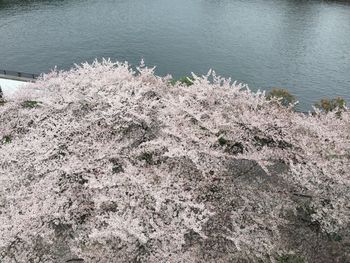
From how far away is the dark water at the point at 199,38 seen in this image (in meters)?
50.3

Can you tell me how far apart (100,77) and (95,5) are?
Answer: 2335 inches

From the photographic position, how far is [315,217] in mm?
13906

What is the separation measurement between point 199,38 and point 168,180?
49.3 meters

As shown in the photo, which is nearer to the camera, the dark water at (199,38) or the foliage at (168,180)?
the foliage at (168,180)

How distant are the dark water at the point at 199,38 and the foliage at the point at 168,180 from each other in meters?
30.7

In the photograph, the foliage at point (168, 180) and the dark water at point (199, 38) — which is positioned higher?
the foliage at point (168, 180)

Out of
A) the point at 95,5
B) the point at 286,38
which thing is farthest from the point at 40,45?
the point at 286,38

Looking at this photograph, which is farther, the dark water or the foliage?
the dark water

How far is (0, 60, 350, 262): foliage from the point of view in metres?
12.9

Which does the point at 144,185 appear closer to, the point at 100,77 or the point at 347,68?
the point at 100,77

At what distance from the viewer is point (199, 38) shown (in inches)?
2343

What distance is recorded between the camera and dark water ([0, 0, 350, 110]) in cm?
5028

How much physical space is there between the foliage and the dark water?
3075 cm

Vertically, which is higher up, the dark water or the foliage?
the foliage
